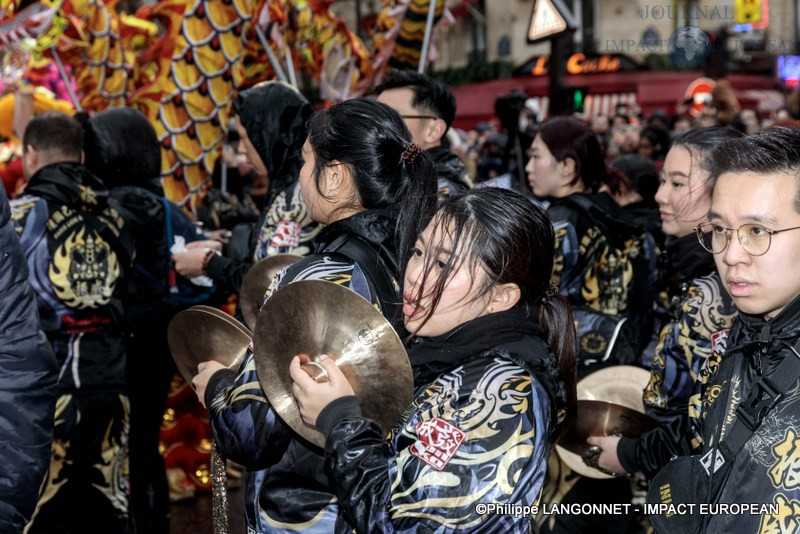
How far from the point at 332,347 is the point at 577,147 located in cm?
277

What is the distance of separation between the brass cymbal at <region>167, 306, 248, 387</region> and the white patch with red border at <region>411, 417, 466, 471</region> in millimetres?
879

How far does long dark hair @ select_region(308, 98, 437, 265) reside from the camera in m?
2.49

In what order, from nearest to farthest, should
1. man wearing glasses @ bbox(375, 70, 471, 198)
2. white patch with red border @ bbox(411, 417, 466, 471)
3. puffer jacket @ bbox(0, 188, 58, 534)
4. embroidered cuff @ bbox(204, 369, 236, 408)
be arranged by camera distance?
white patch with red border @ bbox(411, 417, 466, 471) → puffer jacket @ bbox(0, 188, 58, 534) → embroidered cuff @ bbox(204, 369, 236, 408) → man wearing glasses @ bbox(375, 70, 471, 198)

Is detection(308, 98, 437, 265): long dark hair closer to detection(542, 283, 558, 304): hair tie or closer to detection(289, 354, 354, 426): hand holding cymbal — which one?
detection(542, 283, 558, 304): hair tie

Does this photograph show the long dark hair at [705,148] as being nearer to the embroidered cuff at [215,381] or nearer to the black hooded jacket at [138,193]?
the embroidered cuff at [215,381]

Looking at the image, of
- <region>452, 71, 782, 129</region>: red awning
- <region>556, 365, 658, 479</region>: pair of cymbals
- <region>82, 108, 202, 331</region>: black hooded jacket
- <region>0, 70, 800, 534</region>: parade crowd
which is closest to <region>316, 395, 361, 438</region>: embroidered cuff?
<region>0, 70, 800, 534</region>: parade crowd

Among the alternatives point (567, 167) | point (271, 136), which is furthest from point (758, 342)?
point (567, 167)

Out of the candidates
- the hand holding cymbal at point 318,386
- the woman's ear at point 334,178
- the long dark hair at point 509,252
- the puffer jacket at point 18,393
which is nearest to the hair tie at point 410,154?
the woman's ear at point 334,178

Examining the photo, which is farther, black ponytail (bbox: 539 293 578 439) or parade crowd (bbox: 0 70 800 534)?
black ponytail (bbox: 539 293 578 439)

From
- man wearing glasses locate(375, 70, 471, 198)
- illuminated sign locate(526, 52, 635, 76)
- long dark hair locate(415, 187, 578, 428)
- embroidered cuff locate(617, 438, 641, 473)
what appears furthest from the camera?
illuminated sign locate(526, 52, 635, 76)

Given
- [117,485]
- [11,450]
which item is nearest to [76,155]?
[117,485]

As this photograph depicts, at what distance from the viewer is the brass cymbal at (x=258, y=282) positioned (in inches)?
119

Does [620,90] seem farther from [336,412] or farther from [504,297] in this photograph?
[336,412]

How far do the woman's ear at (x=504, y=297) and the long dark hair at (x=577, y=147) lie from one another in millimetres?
2529
